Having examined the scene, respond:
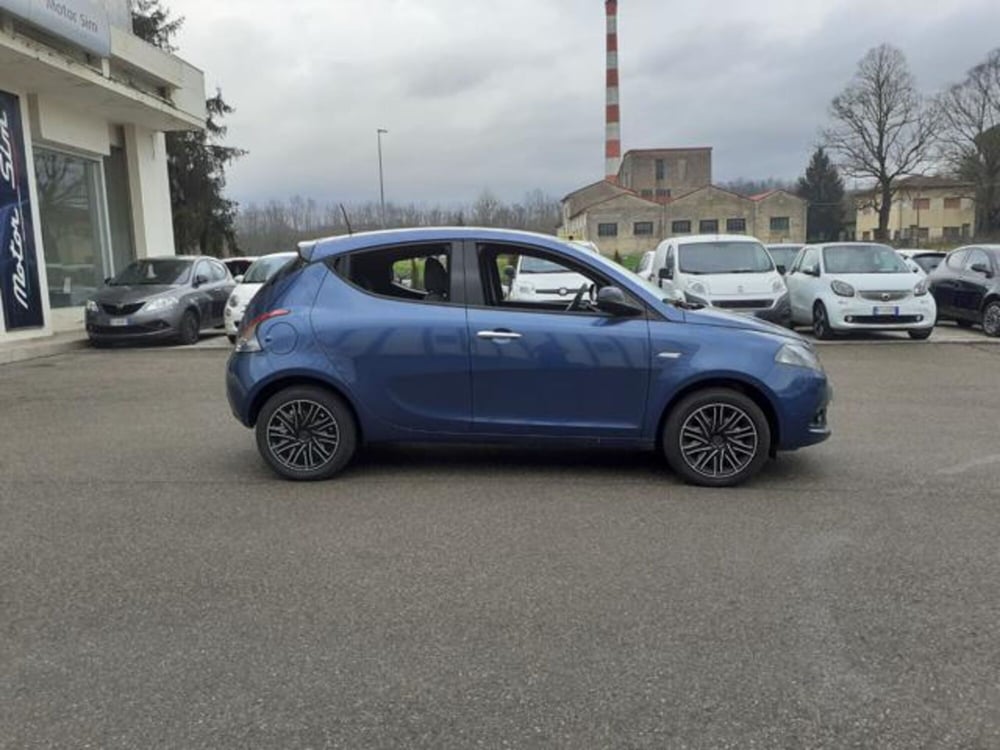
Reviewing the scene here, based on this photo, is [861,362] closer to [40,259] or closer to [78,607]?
[78,607]

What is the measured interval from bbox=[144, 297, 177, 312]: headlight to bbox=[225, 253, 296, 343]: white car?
94cm

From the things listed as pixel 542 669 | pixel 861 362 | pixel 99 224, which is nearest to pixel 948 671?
pixel 542 669

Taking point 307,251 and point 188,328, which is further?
point 188,328

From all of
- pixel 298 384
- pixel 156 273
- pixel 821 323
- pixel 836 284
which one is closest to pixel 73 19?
pixel 156 273

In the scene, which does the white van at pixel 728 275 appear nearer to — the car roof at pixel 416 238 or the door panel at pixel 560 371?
the car roof at pixel 416 238

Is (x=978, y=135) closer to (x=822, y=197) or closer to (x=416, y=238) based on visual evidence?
(x=822, y=197)

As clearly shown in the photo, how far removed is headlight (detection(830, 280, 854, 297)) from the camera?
1349 centimetres

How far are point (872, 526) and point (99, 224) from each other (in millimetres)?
18711

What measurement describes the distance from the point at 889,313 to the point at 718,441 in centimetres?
919

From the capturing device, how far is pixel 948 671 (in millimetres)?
3197

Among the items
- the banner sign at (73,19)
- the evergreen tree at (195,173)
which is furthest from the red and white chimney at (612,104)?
the banner sign at (73,19)

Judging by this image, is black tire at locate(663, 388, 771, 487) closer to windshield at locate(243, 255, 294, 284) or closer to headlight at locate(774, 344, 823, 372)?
headlight at locate(774, 344, 823, 372)

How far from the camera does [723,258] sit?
1409 cm

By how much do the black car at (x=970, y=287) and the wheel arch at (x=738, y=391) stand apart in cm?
1068
